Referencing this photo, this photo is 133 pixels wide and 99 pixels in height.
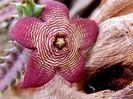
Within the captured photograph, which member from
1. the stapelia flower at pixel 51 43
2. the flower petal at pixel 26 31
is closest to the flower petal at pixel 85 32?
the stapelia flower at pixel 51 43

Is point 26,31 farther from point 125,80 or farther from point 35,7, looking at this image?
point 125,80

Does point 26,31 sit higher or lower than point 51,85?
higher

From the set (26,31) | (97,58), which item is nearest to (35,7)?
(26,31)

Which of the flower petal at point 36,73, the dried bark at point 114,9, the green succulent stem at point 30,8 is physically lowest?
the flower petal at point 36,73

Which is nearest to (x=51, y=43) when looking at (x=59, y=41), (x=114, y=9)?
(x=59, y=41)

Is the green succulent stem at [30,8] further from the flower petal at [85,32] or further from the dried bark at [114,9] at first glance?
the dried bark at [114,9]

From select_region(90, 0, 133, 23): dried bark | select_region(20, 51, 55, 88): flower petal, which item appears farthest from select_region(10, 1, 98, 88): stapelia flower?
select_region(90, 0, 133, 23): dried bark
